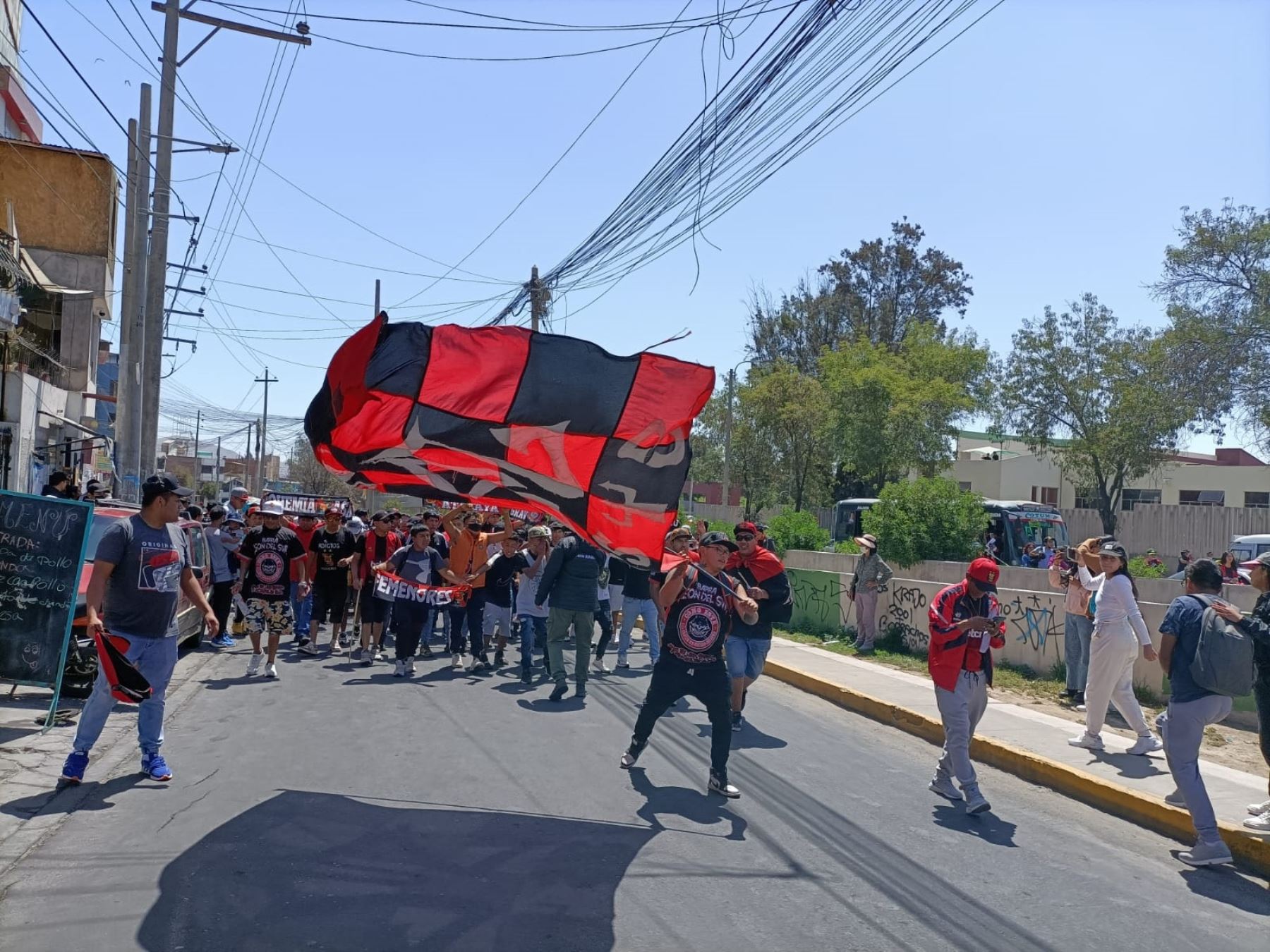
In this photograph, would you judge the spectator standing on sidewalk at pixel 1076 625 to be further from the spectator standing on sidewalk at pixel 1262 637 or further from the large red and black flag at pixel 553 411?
the large red and black flag at pixel 553 411

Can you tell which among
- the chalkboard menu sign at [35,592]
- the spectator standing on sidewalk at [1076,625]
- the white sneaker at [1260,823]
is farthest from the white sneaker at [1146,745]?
the chalkboard menu sign at [35,592]

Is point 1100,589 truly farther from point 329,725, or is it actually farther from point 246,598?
point 246,598

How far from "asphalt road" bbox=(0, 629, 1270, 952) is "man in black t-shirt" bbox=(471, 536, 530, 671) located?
11.6 ft

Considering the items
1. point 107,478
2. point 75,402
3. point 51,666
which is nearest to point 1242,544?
point 51,666

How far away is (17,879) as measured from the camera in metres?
5.14

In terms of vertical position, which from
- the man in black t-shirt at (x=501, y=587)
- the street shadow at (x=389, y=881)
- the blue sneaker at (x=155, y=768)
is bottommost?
the street shadow at (x=389, y=881)

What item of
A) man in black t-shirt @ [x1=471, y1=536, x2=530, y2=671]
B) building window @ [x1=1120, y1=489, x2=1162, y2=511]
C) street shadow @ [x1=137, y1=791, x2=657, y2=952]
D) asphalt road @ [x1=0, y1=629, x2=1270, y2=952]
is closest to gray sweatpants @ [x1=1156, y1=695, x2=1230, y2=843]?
asphalt road @ [x1=0, y1=629, x2=1270, y2=952]

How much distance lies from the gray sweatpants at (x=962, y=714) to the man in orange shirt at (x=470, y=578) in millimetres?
6074

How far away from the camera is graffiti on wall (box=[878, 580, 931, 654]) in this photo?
1596cm

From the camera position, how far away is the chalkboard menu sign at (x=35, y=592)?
8.15m

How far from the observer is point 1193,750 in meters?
6.62

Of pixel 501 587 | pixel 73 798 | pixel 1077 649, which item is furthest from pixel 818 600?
pixel 73 798

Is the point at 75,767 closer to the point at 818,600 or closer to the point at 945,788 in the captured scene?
the point at 945,788

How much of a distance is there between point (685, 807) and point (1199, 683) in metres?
3.25
